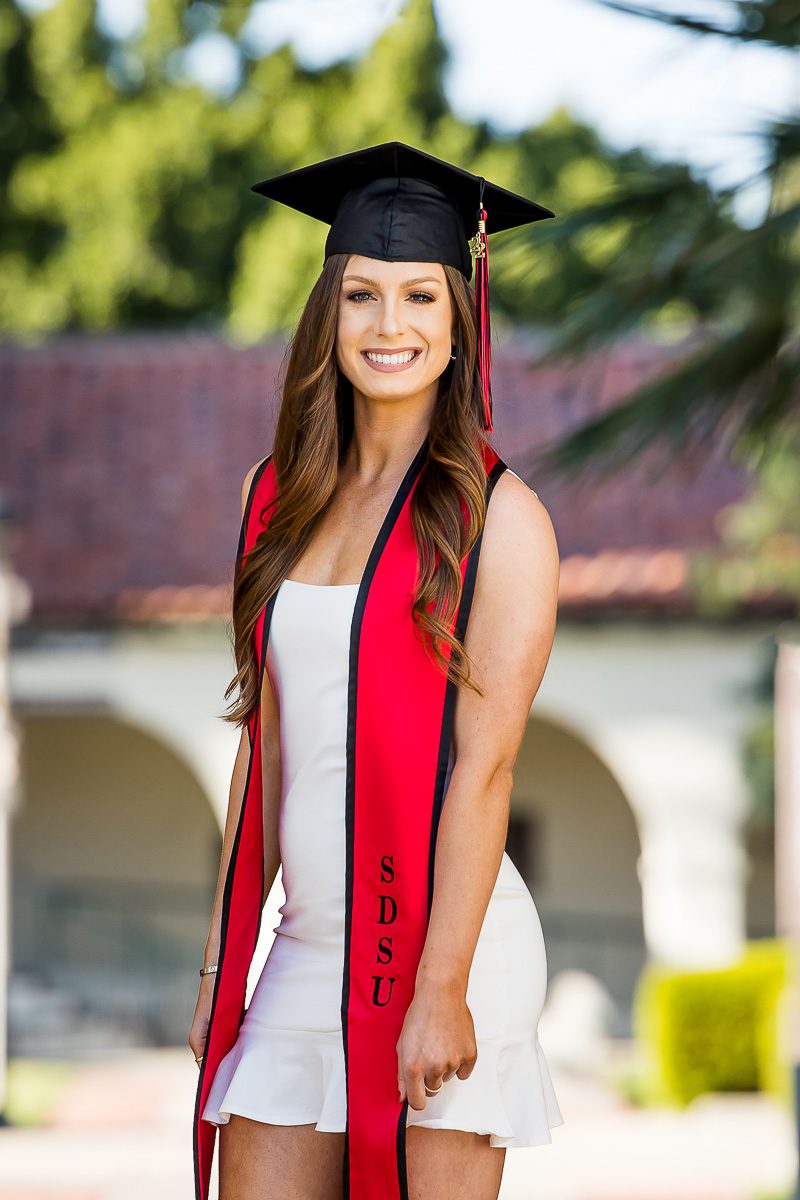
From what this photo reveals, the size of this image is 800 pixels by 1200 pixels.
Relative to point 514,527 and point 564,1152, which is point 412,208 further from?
point 564,1152

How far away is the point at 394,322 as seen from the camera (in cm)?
226

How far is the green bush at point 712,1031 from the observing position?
1056 cm

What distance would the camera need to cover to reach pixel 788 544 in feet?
39.3

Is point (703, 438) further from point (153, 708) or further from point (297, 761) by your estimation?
point (153, 708)

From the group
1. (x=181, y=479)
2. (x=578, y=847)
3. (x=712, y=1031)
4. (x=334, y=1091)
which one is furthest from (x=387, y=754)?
(x=578, y=847)

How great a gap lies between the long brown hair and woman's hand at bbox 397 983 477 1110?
0.46 metres

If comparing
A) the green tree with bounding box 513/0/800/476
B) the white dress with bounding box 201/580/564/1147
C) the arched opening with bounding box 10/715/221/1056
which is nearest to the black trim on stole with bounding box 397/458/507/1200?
the white dress with bounding box 201/580/564/1147

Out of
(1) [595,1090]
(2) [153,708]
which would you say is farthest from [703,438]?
(2) [153,708]

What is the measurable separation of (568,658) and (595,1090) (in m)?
3.35

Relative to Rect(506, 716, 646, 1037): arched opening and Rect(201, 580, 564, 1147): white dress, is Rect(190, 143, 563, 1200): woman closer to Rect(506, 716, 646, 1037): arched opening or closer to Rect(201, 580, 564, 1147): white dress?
Rect(201, 580, 564, 1147): white dress

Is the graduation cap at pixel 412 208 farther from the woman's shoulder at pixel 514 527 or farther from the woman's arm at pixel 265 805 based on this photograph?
the woman's arm at pixel 265 805

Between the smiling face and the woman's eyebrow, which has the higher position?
the woman's eyebrow

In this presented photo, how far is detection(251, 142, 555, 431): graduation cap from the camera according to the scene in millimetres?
2297

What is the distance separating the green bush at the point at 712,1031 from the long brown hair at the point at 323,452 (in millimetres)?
8698
